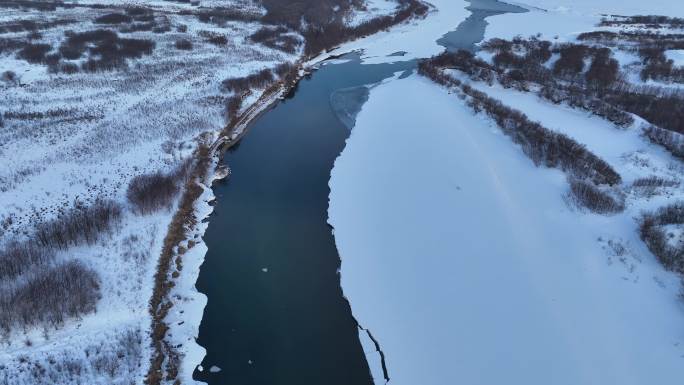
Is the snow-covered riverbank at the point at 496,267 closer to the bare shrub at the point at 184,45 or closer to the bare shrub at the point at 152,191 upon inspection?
the bare shrub at the point at 152,191

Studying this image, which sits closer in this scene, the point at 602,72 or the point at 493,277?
the point at 493,277

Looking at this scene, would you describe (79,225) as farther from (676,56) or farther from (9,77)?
(676,56)

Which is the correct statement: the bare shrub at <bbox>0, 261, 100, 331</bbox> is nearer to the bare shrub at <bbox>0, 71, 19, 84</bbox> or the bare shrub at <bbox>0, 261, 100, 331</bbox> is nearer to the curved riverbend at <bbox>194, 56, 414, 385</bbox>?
the curved riverbend at <bbox>194, 56, 414, 385</bbox>

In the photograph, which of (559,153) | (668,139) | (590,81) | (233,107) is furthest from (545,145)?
(233,107)

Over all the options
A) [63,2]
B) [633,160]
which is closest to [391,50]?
[633,160]

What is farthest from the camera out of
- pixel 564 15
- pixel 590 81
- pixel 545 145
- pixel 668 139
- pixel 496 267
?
pixel 564 15

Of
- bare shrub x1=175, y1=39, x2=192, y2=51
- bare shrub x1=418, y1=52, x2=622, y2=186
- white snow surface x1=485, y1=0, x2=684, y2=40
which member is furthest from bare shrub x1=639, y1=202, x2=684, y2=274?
bare shrub x1=175, y1=39, x2=192, y2=51

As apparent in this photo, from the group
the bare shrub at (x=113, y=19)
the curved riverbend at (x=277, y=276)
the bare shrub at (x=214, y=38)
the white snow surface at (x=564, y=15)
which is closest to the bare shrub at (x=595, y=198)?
the curved riverbend at (x=277, y=276)
